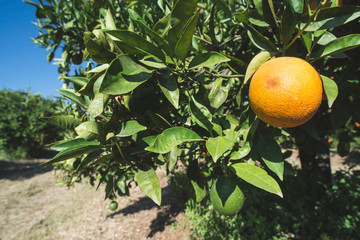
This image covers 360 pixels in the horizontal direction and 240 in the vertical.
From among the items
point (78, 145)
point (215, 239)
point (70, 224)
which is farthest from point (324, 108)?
point (70, 224)

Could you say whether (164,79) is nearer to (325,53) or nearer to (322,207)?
(325,53)

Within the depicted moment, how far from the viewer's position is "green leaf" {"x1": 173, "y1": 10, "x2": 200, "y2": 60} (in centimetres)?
57

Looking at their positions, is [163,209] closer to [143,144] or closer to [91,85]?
[143,144]

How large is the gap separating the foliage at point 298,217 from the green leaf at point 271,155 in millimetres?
1946

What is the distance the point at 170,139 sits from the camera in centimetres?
70

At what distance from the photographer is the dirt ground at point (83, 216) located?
3.58m

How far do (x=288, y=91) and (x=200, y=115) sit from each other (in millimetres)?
314

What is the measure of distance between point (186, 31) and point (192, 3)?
83 mm

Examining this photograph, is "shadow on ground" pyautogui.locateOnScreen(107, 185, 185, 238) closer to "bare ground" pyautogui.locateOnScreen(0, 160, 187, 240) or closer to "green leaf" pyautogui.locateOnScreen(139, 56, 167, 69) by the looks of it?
"bare ground" pyautogui.locateOnScreen(0, 160, 187, 240)

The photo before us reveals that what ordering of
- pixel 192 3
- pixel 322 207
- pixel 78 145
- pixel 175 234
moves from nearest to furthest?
pixel 192 3 < pixel 78 145 < pixel 322 207 < pixel 175 234

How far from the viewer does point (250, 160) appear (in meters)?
0.84

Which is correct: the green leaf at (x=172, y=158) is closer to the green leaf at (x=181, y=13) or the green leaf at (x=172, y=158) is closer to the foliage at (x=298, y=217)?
the green leaf at (x=181, y=13)

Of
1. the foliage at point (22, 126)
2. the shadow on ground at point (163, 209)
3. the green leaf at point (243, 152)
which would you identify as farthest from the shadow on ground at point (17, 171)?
the green leaf at point (243, 152)

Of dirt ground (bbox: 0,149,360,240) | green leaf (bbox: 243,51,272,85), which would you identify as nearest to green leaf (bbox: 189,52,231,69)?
green leaf (bbox: 243,51,272,85)
